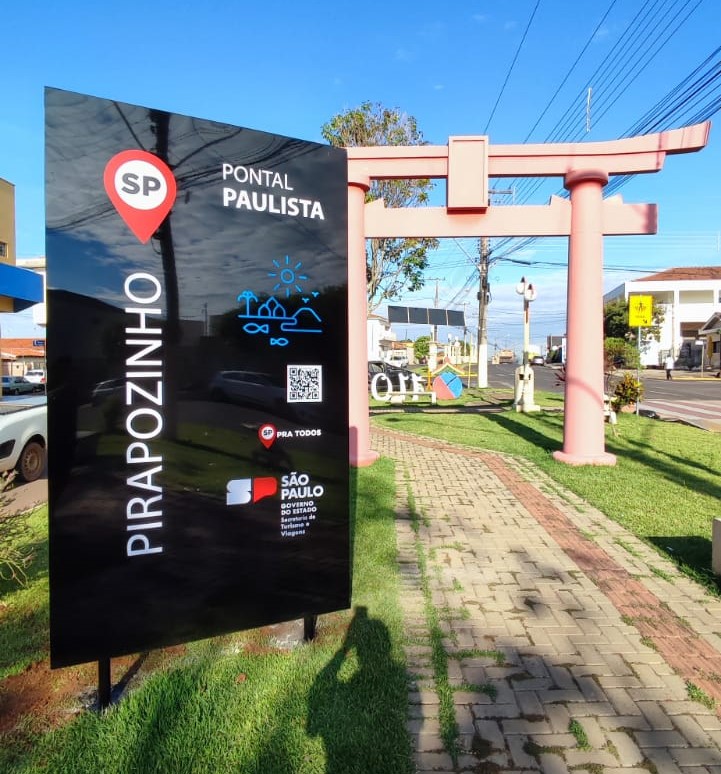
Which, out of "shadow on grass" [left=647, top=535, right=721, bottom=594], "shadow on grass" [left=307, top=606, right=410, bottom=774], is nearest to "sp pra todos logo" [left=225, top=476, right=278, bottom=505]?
"shadow on grass" [left=307, top=606, right=410, bottom=774]

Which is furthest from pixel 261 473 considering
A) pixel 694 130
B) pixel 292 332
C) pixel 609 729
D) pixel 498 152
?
pixel 694 130

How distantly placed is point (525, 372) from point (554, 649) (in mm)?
12800

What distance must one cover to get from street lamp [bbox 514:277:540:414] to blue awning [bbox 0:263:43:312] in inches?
477

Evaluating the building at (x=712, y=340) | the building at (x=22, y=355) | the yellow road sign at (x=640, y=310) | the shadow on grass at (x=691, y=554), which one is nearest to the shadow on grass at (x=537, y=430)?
the yellow road sign at (x=640, y=310)

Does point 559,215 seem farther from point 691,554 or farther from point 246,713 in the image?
point 246,713

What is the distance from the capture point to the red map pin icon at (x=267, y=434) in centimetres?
279

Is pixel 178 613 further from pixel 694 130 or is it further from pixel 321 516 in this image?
pixel 694 130

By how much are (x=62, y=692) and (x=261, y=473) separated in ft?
4.90

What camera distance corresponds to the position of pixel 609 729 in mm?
2467

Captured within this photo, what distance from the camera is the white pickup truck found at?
704 cm

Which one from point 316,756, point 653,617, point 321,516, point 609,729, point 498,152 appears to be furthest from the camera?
point 498,152

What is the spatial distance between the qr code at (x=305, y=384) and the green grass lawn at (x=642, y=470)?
3.47 m

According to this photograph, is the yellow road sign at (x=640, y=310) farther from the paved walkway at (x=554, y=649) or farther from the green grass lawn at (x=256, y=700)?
the green grass lawn at (x=256, y=700)

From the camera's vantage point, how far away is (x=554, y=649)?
318 centimetres
